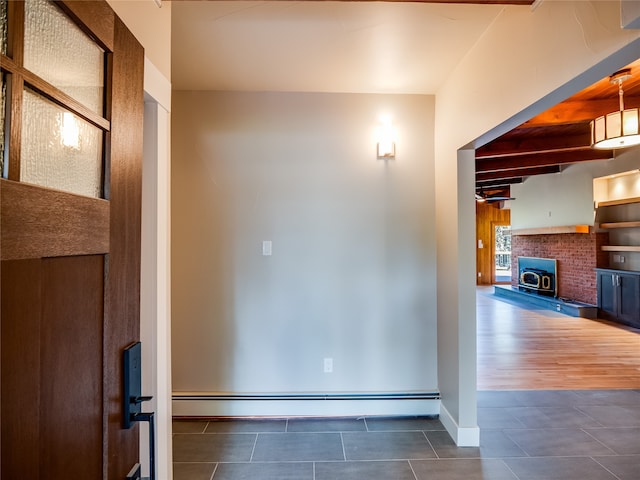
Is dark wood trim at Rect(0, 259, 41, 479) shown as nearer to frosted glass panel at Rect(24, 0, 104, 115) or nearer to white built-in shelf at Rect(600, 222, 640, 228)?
frosted glass panel at Rect(24, 0, 104, 115)

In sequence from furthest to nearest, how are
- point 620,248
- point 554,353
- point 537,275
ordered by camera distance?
point 537,275
point 620,248
point 554,353

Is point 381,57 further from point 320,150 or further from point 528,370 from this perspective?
point 528,370

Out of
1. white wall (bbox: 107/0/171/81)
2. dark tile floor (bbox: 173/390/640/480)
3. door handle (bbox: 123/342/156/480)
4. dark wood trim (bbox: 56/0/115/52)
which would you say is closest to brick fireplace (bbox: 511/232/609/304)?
dark tile floor (bbox: 173/390/640/480)

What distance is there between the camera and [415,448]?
237cm

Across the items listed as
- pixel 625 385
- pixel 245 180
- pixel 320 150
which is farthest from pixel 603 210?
pixel 245 180

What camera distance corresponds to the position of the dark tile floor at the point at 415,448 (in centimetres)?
213

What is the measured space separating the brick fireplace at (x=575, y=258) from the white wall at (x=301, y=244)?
585cm

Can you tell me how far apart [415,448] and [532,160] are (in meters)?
5.18

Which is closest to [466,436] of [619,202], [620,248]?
[620,248]

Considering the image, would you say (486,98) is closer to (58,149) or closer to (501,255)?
(58,149)

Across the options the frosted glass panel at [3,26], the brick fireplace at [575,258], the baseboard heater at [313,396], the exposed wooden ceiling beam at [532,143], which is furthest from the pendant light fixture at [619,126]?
the brick fireplace at [575,258]

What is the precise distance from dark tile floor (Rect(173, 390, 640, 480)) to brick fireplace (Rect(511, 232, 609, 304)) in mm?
4652

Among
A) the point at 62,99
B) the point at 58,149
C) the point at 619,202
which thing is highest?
the point at 619,202

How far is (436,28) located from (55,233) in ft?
6.96
